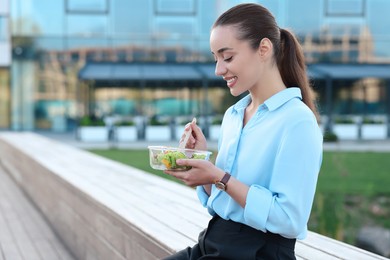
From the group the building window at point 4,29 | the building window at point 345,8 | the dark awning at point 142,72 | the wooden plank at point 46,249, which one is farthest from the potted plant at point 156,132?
the wooden plank at point 46,249

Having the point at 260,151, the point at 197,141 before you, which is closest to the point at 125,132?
the point at 197,141

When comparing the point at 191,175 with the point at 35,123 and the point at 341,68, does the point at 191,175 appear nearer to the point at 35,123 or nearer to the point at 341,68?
the point at 341,68

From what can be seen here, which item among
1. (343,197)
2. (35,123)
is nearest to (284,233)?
(343,197)

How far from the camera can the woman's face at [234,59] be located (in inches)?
70.8

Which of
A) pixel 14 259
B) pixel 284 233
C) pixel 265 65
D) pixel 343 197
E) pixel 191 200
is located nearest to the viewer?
pixel 284 233

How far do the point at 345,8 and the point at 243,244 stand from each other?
85.5 ft

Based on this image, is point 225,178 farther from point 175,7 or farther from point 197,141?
point 175,7

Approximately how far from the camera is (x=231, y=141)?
187 cm

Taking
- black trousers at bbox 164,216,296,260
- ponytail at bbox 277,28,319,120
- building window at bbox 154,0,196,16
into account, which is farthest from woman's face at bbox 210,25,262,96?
building window at bbox 154,0,196,16

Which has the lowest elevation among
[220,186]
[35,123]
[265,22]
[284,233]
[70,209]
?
[35,123]

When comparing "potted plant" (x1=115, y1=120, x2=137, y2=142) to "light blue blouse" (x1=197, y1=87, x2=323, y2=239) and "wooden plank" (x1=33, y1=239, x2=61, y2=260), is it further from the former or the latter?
"light blue blouse" (x1=197, y1=87, x2=323, y2=239)

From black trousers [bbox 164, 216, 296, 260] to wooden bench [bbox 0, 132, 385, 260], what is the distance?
25.3 inches

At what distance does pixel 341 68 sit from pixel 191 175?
23523 mm

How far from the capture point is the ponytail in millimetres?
1905
